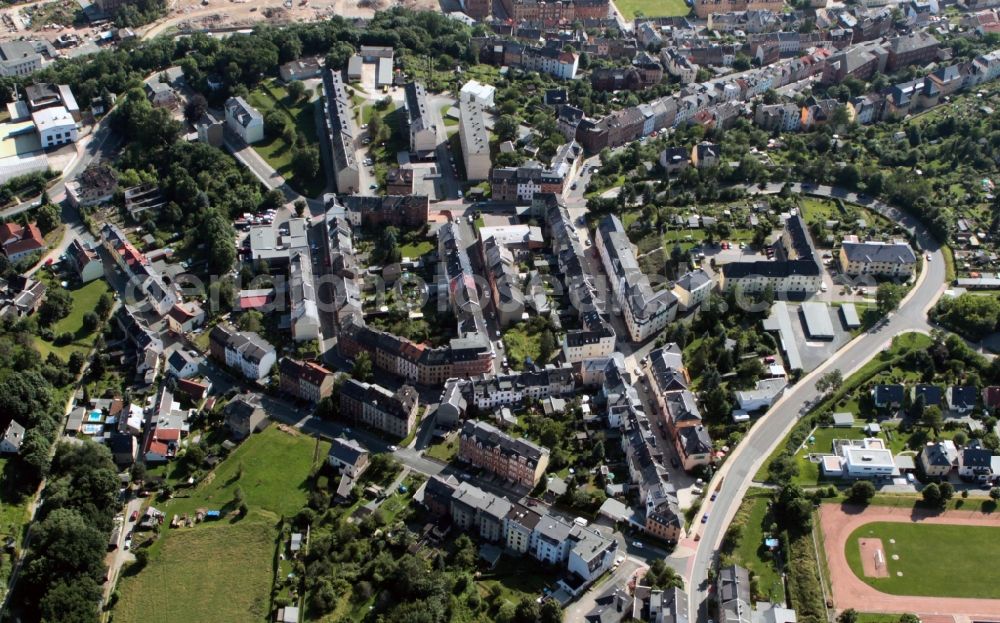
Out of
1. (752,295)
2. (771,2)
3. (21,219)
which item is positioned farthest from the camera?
(771,2)

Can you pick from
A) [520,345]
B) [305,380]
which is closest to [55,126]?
[305,380]

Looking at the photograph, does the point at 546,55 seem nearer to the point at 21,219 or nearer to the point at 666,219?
the point at 666,219

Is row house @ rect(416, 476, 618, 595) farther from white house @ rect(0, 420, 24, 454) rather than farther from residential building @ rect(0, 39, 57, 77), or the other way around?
residential building @ rect(0, 39, 57, 77)

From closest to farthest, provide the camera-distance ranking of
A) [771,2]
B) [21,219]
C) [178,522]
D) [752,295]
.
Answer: [178,522] → [752,295] → [21,219] → [771,2]

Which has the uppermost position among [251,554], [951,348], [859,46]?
[859,46]

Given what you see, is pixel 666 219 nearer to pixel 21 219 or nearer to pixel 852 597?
pixel 852 597

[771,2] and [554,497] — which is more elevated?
[771,2]

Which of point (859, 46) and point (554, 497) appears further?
point (859, 46)

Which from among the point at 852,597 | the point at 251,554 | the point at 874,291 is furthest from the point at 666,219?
the point at 251,554
